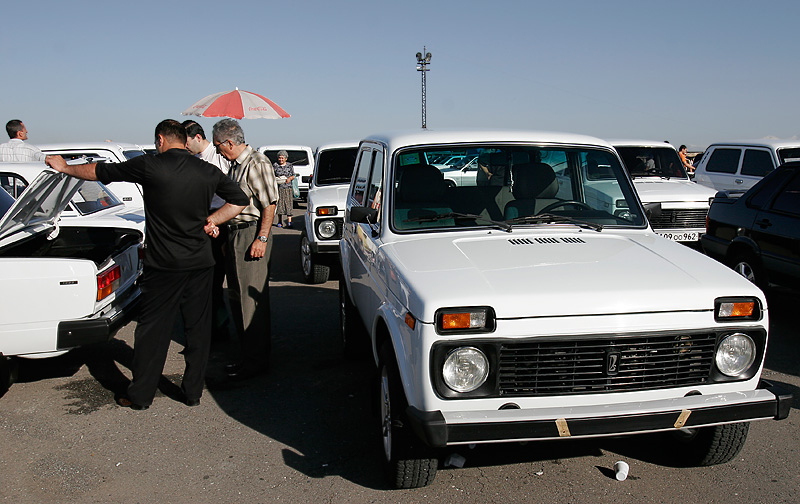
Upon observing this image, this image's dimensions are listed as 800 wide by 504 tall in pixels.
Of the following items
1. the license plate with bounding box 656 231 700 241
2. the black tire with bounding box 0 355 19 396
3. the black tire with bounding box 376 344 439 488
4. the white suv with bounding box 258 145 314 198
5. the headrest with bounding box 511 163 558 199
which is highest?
the headrest with bounding box 511 163 558 199

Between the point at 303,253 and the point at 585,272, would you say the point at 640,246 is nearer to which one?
the point at 585,272

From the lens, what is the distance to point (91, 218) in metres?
6.43

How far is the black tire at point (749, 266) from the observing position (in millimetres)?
6855

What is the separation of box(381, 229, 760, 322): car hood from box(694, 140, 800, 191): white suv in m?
8.63

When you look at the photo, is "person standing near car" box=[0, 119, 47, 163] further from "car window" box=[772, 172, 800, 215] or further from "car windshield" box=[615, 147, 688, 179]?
"car windshield" box=[615, 147, 688, 179]

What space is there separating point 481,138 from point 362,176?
1381 millimetres

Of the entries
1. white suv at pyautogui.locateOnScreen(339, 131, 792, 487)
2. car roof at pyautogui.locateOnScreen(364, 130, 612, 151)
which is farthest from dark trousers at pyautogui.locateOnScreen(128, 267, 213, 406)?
car roof at pyautogui.locateOnScreen(364, 130, 612, 151)

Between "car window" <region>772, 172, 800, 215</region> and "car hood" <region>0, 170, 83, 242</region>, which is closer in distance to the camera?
"car hood" <region>0, 170, 83, 242</region>

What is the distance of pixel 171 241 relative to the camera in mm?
4617

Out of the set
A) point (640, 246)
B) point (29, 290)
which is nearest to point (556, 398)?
point (640, 246)

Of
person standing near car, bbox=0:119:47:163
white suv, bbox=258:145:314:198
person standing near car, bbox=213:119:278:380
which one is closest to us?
person standing near car, bbox=213:119:278:380

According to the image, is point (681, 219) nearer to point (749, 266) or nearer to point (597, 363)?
point (749, 266)

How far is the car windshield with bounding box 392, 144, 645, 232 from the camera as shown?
14.2ft

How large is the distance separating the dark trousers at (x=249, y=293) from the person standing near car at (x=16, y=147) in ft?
16.6
